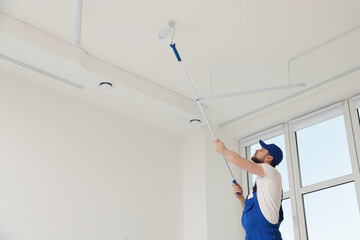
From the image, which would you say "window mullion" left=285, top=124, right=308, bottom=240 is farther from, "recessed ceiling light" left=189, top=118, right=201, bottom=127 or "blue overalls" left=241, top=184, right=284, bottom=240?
"blue overalls" left=241, top=184, right=284, bottom=240

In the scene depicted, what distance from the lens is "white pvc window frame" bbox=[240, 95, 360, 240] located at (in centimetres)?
480

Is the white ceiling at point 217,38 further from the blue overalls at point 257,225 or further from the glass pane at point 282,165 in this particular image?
the blue overalls at point 257,225

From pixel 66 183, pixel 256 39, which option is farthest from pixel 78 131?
pixel 256 39

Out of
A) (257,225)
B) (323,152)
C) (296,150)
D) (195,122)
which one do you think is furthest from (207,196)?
(257,225)

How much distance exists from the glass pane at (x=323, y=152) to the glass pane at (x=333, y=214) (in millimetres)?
174

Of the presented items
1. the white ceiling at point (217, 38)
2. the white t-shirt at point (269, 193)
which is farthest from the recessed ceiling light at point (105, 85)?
the white t-shirt at point (269, 193)

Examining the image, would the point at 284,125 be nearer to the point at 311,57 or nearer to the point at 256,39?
the point at 311,57

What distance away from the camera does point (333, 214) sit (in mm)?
4805

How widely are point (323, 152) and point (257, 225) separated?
81.3 inches

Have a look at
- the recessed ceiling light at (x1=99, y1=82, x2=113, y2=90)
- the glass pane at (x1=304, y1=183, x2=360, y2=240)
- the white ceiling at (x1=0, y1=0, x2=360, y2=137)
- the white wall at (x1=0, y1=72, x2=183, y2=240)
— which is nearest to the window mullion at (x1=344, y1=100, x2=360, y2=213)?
the glass pane at (x1=304, y1=183, x2=360, y2=240)

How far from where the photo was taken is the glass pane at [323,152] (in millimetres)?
4949

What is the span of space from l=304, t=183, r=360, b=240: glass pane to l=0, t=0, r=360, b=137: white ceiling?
1.13 m

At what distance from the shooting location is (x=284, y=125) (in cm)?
560

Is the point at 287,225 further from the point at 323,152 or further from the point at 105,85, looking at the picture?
the point at 105,85
